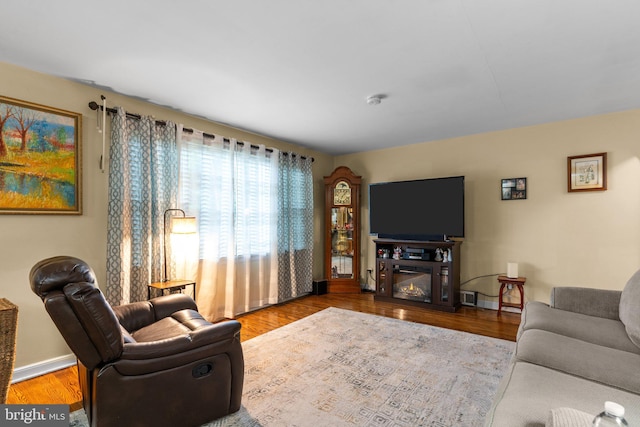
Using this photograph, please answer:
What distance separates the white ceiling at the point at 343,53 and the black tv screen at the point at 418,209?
1194 millimetres

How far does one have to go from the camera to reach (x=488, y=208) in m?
4.36

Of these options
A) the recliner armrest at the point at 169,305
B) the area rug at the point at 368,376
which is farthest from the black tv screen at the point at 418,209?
the recliner armrest at the point at 169,305

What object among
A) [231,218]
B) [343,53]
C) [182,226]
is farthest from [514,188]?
[182,226]

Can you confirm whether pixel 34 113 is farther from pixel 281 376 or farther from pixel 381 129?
pixel 381 129

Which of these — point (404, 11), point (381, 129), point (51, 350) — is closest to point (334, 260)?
point (381, 129)

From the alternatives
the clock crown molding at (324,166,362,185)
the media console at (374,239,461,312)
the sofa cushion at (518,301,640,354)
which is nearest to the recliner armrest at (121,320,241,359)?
the sofa cushion at (518,301,640,354)

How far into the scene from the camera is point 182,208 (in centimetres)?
345

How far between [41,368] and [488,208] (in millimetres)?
5163

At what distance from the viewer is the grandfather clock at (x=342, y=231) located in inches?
208

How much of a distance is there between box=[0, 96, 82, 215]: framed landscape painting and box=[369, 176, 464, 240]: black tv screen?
3810 mm

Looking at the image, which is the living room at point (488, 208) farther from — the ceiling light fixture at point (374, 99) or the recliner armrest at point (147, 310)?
the ceiling light fixture at point (374, 99)

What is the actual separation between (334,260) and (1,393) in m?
4.14

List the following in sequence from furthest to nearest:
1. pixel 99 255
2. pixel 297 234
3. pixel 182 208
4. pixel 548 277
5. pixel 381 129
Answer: pixel 297 234
pixel 381 129
pixel 548 277
pixel 182 208
pixel 99 255

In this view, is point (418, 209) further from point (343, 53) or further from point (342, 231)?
point (343, 53)
